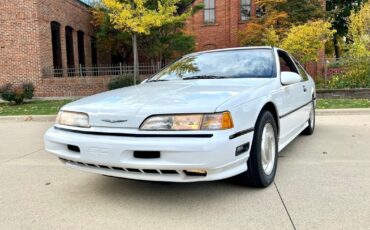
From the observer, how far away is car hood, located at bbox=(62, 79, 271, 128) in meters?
3.22

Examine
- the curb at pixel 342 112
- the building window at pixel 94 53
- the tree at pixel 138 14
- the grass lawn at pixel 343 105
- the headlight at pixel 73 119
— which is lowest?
the curb at pixel 342 112

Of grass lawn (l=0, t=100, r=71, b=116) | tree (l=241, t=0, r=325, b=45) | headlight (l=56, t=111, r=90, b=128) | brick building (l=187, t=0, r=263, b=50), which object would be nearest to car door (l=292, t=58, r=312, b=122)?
headlight (l=56, t=111, r=90, b=128)

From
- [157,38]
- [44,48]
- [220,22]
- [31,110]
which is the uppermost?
[220,22]

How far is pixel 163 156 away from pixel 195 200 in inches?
30.4

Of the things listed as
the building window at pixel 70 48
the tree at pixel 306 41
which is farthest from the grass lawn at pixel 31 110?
the tree at pixel 306 41

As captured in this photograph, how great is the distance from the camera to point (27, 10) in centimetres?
1678

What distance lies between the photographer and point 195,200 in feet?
11.9

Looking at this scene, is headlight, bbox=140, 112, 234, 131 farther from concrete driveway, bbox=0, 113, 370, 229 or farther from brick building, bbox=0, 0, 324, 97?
brick building, bbox=0, 0, 324, 97

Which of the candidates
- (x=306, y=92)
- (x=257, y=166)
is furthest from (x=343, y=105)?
(x=257, y=166)

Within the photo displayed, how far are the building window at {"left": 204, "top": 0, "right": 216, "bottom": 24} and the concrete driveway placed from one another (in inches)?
922

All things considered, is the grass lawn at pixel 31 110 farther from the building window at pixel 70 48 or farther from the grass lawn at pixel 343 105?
the grass lawn at pixel 343 105

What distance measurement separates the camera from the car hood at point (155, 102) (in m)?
3.22

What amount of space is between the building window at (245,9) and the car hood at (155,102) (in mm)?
23927

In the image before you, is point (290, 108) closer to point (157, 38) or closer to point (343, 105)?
point (343, 105)
